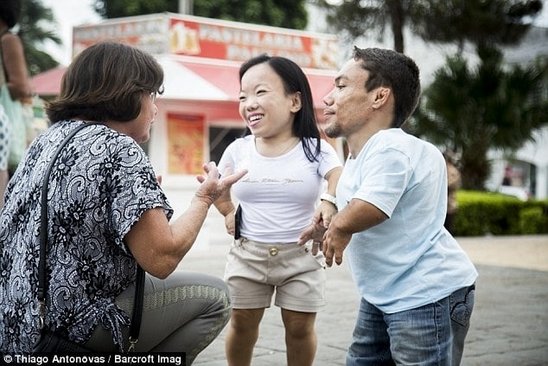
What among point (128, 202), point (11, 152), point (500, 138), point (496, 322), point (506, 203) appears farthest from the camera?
point (500, 138)

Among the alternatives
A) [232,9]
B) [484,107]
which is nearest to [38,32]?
[232,9]

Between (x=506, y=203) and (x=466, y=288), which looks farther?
(x=506, y=203)

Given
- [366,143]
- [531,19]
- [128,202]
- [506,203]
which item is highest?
[531,19]

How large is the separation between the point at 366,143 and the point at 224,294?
0.84 metres

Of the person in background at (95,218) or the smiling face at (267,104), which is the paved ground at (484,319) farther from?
the person in background at (95,218)

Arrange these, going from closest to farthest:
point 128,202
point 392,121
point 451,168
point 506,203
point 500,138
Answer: point 128,202 → point 392,121 → point 451,168 → point 506,203 → point 500,138

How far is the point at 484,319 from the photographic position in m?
6.76

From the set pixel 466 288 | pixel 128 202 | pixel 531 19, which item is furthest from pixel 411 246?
pixel 531 19

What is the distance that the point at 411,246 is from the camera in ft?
10.3

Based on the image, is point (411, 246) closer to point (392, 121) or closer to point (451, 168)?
point (392, 121)

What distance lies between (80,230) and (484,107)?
1747 centimetres

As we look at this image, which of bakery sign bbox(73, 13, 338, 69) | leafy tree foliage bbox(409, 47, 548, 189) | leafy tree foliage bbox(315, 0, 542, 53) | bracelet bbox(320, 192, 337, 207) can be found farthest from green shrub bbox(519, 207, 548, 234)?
bracelet bbox(320, 192, 337, 207)

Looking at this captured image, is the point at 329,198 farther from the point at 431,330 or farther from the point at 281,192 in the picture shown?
the point at 431,330

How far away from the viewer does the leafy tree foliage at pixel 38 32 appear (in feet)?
103
